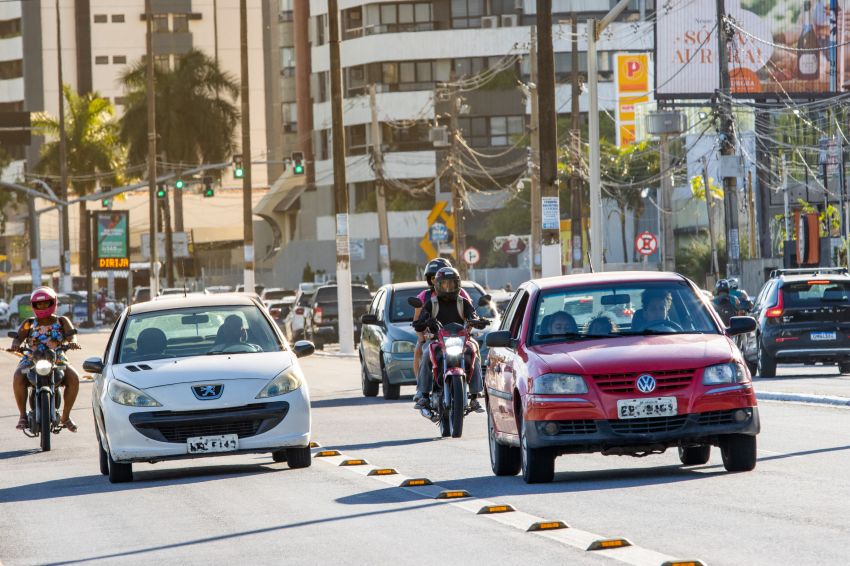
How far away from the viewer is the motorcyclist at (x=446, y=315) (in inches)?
794

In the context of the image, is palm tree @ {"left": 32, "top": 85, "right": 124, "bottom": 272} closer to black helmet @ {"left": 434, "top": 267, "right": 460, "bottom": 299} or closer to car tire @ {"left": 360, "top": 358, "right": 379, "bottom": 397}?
car tire @ {"left": 360, "top": 358, "right": 379, "bottom": 397}

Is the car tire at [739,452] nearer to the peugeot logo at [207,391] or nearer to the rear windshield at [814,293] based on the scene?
the peugeot logo at [207,391]

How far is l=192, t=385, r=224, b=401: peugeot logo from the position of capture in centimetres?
1627

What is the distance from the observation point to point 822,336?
31.5m

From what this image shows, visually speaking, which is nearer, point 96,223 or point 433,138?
point 433,138

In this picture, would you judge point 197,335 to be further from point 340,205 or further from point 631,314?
point 340,205

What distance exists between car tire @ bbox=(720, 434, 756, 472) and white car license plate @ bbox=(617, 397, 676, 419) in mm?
801

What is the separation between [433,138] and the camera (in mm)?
66250

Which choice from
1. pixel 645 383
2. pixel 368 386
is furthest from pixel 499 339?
pixel 368 386

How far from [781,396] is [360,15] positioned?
8238cm

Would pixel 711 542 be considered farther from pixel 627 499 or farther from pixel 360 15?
pixel 360 15

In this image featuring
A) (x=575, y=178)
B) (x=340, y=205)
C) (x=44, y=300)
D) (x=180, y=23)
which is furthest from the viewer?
(x=180, y=23)

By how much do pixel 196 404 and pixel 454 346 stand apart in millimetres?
4317

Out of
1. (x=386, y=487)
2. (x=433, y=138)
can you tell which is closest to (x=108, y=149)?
(x=433, y=138)
